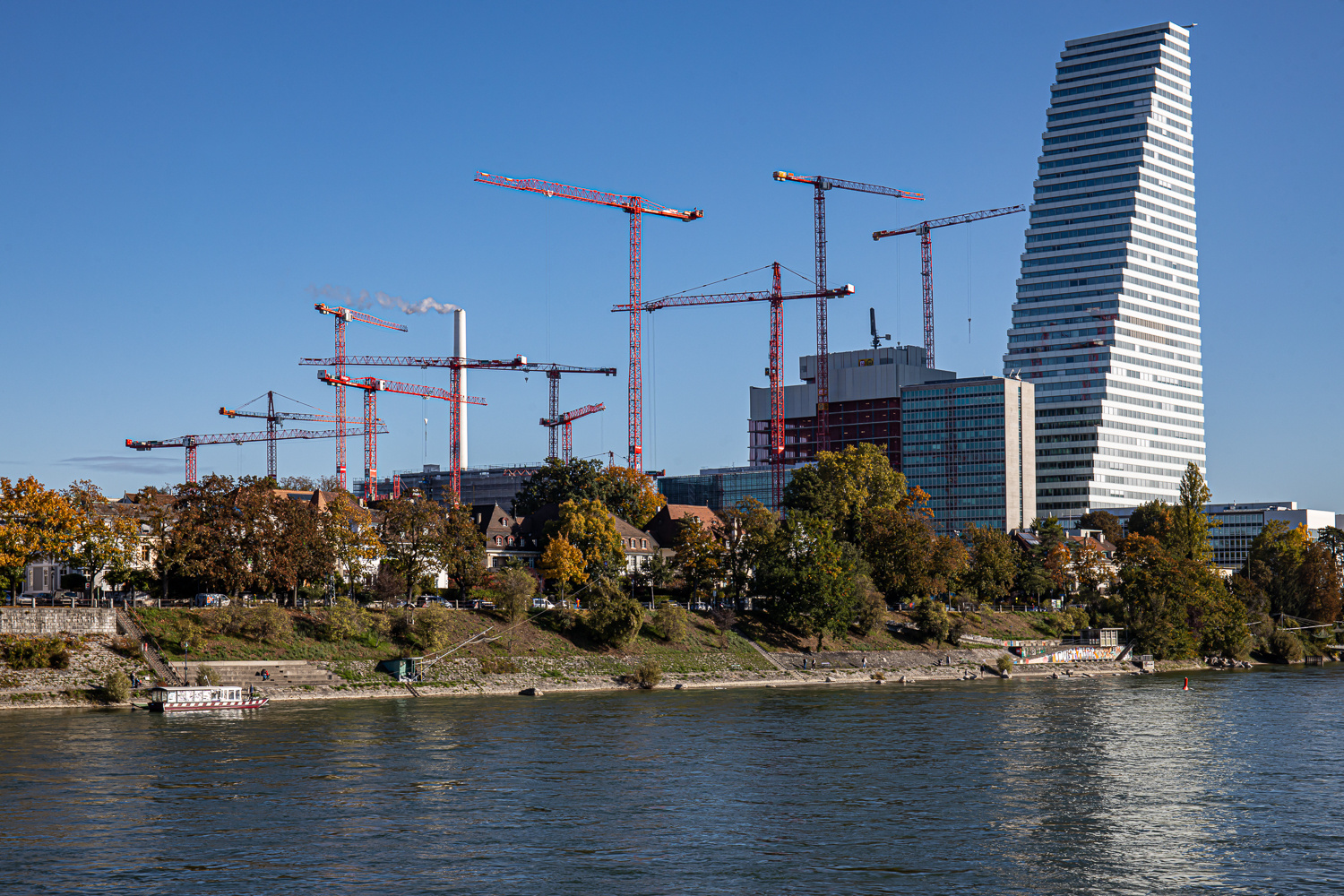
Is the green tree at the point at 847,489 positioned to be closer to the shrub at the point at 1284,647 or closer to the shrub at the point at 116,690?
the shrub at the point at 1284,647

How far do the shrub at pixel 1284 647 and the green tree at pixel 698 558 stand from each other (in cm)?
7585

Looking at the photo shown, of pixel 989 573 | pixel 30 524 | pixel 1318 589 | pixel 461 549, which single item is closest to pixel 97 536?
pixel 30 524

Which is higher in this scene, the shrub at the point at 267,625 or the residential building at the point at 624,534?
the residential building at the point at 624,534

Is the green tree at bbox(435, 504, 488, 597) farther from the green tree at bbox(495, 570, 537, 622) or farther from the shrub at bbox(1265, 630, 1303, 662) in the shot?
the shrub at bbox(1265, 630, 1303, 662)

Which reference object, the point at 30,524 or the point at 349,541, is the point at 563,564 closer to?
the point at 349,541

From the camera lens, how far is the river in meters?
42.2

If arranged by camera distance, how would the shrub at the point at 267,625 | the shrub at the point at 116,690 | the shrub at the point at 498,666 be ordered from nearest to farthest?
1. the shrub at the point at 116,690
2. the shrub at the point at 267,625
3. the shrub at the point at 498,666

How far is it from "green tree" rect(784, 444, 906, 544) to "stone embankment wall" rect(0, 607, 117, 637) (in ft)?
266

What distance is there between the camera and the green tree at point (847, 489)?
6211 inches

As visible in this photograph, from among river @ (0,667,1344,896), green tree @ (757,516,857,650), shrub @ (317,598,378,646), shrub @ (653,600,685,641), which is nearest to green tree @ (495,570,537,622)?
shrub @ (653,600,685,641)

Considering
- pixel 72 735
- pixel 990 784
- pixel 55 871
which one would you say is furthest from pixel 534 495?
pixel 55 871

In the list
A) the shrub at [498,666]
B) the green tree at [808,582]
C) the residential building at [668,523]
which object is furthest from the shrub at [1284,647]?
the shrub at [498,666]

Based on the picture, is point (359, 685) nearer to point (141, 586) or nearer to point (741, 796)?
point (141, 586)

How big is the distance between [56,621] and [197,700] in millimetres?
15484
